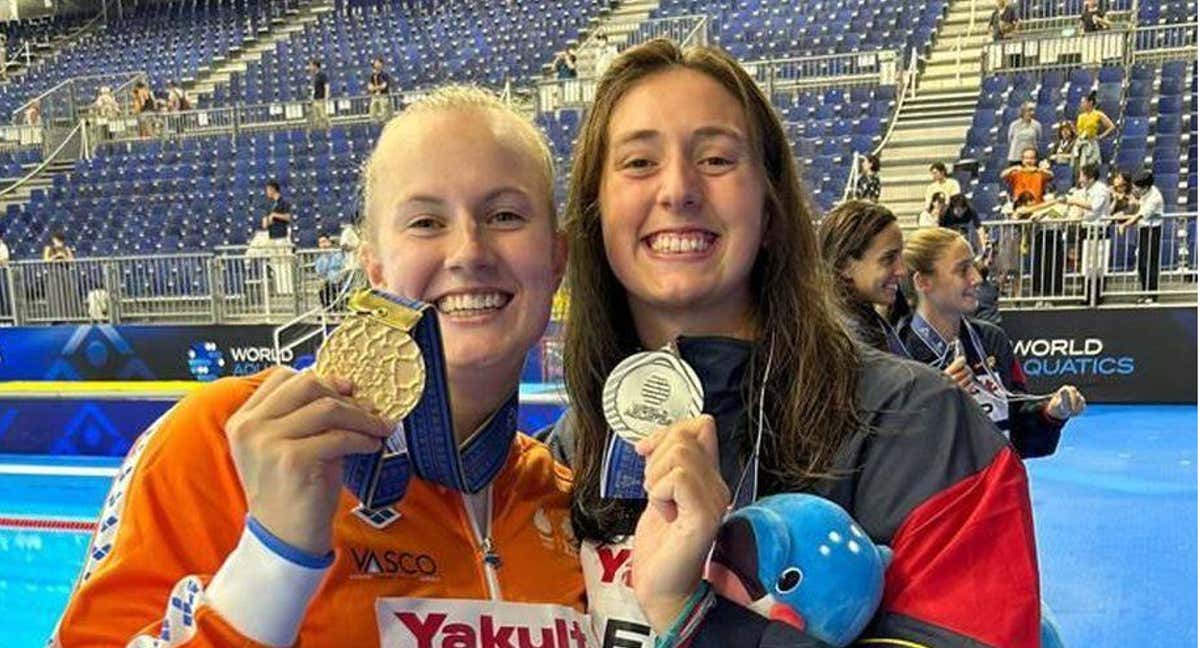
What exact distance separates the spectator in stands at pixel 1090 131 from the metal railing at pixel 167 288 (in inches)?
287

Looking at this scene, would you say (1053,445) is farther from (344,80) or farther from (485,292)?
(344,80)

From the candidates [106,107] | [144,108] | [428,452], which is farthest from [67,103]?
[428,452]

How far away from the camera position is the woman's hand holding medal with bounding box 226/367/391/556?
1.00 meters

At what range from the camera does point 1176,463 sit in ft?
20.1

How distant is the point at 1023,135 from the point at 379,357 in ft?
32.5

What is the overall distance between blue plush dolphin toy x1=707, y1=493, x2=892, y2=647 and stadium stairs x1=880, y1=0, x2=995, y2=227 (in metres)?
9.53

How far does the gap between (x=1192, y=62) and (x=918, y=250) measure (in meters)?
8.50

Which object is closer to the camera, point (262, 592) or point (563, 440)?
point (262, 592)

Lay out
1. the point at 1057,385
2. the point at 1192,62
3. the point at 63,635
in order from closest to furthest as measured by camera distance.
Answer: the point at 63,635 < the point at 1057,385 < the point at 1192,62

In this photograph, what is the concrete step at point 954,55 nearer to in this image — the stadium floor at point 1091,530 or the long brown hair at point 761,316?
the stadium floor at point 1091,530

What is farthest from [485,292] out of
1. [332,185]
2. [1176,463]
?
[332,185]

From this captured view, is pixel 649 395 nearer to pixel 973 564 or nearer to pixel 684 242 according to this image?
pixel 684 242

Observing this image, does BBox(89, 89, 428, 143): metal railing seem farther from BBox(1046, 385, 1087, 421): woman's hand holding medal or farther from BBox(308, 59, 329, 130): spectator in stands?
BBox(1046, 385, 1087, 421): woman's hand holding medal

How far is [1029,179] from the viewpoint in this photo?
29.5ft
